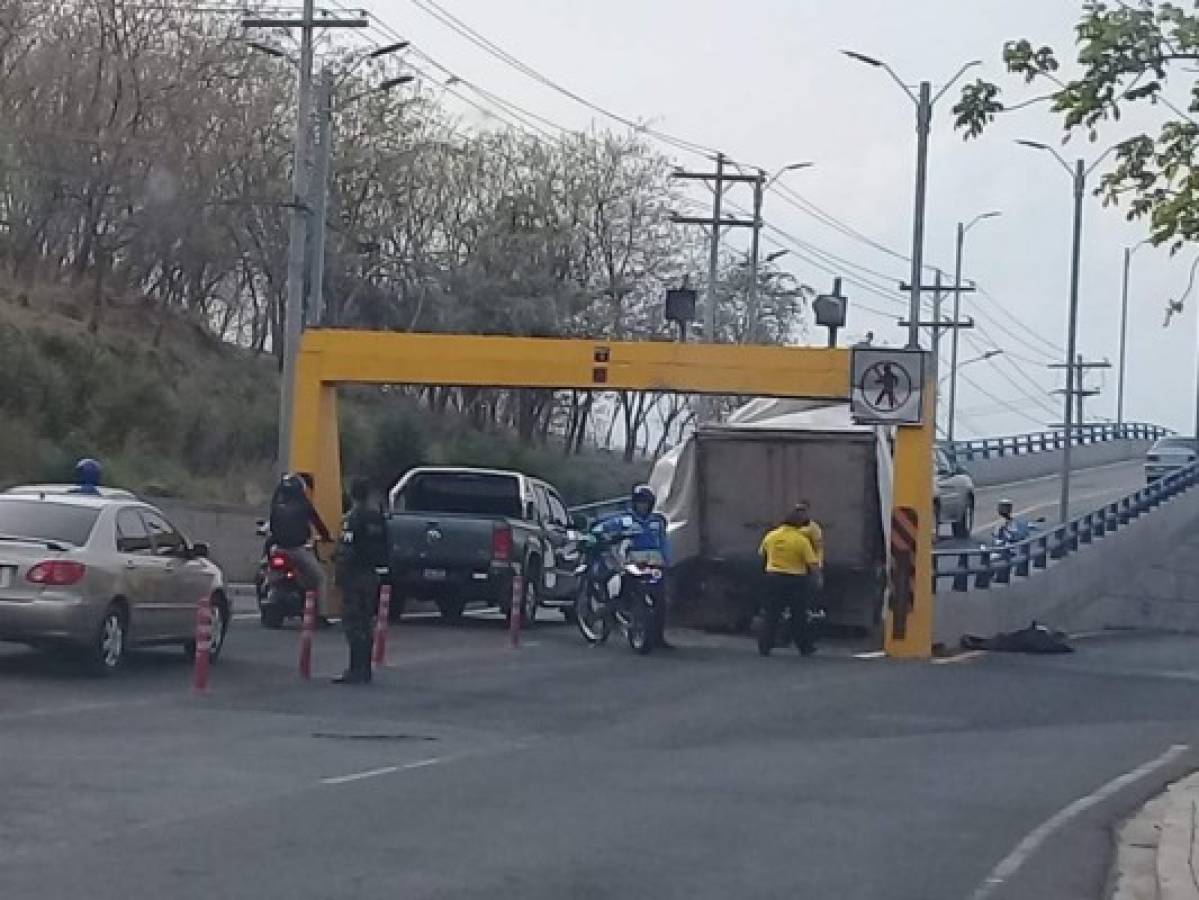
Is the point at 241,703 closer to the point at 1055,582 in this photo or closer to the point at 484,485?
the point at 484,485

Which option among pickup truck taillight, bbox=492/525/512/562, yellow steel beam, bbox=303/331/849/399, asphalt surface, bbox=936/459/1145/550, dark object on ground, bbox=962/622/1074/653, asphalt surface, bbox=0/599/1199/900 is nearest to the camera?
asphalt surface, bbox=0/599/1199/900

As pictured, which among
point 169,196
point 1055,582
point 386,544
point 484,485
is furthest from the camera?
point 169,196

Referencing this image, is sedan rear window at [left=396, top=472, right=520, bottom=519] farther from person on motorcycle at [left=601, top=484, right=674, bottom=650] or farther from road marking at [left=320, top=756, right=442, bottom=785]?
road marking at [left=320, top=756, right=442, bottom=785]

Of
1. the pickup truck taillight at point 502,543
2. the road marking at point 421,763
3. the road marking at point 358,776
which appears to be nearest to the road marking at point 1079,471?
the pickup truck taillight at point 502,543

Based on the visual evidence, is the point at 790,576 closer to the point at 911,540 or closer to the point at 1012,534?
the point at 911,540

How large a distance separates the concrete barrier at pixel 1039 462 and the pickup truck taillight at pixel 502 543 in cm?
3965

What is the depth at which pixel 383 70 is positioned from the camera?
5772cm

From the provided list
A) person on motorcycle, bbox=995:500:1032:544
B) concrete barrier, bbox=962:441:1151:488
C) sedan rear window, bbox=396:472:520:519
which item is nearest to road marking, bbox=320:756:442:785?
sedan rear window, bbox=396:472:520:519

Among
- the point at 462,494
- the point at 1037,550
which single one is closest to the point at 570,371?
the point at 462,494

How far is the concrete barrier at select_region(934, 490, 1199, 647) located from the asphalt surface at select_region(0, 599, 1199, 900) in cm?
1090

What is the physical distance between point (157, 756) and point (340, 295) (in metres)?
42.5

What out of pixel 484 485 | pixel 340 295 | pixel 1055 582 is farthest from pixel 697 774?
pixel 340 295

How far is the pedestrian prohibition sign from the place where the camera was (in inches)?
1160

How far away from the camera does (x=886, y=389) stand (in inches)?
1162
